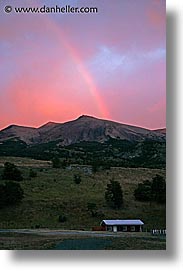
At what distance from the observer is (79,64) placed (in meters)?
1.76

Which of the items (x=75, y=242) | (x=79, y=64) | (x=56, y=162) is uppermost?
(x=79, y=64)

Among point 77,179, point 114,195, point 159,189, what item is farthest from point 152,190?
point 77,179

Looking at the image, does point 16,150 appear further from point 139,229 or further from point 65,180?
point 139,229

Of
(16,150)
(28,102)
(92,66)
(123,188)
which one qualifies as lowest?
(123,188)

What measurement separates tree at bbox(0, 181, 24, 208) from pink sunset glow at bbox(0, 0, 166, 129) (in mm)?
202

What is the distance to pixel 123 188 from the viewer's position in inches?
69.3

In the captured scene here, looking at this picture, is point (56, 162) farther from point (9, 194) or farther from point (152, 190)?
point (152, 190)

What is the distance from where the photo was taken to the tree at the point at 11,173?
5.71ft

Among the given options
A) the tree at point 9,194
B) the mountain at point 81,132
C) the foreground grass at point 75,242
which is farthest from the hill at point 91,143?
the foreground grass at point 75,242

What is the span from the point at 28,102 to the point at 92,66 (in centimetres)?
25

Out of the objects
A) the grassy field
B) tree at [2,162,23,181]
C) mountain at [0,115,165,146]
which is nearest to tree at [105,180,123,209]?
the grassy field

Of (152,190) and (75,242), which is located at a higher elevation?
(152,190)

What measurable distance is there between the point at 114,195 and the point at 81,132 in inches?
9.4
